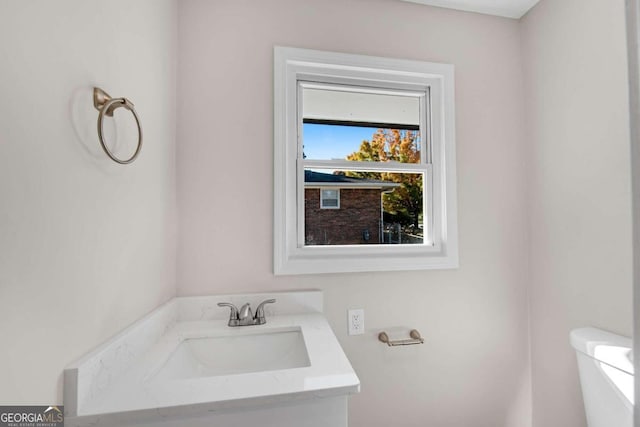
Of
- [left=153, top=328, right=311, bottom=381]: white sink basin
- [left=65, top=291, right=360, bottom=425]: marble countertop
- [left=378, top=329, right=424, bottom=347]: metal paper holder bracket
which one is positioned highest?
[left=65, top=291, right=360, bottom=425]: marble countertop

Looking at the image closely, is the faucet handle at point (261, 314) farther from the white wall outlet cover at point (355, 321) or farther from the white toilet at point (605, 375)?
the white toilet at point (605, 375)

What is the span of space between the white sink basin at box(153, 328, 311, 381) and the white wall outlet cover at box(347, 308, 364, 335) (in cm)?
32

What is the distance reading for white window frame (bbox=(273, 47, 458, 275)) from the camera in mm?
1407

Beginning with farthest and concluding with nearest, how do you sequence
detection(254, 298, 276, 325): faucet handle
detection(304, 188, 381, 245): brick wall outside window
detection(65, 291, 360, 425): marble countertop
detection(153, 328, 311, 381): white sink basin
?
detection(304, 188, 381, 245): brick wall outside window < detection(254, 298, 276, 325): faucet handle < detection(153, 328, 311, 381): white sink basin < detection(65, 291, 360, 425): marble countertop

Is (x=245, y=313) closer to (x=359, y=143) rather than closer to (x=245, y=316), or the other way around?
(x=245, y=316)

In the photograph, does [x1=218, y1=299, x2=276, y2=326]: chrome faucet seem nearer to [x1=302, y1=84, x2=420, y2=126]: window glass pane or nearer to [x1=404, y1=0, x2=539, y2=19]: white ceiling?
[x1=302, y1=84, x2=420, y2=126]: window glass pane

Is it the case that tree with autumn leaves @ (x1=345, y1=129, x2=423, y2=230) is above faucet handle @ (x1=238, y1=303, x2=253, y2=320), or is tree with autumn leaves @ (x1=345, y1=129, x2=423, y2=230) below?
above

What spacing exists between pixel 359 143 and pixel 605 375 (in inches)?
52.7

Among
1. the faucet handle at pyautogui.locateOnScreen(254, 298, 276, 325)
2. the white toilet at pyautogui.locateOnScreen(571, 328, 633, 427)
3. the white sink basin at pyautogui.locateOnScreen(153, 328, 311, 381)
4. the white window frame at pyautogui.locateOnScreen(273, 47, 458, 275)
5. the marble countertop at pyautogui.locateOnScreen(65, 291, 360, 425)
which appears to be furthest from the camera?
the white window frame at pyautogui.locateOnScreen(273, 47, 458, 275)

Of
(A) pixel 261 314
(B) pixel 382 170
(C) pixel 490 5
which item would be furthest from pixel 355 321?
(C) pixel 490 5

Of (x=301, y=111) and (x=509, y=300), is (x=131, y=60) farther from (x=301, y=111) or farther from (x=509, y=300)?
(x=509, y=300)

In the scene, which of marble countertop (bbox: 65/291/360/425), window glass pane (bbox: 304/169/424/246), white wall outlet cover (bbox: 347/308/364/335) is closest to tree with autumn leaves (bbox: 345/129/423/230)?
window glass pane (bbox: 304/169/424/246)

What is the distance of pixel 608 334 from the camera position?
1.20 meters

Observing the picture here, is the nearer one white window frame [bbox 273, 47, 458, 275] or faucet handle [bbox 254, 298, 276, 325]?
faucet handle [bbox 254, 298, 276, 325]
